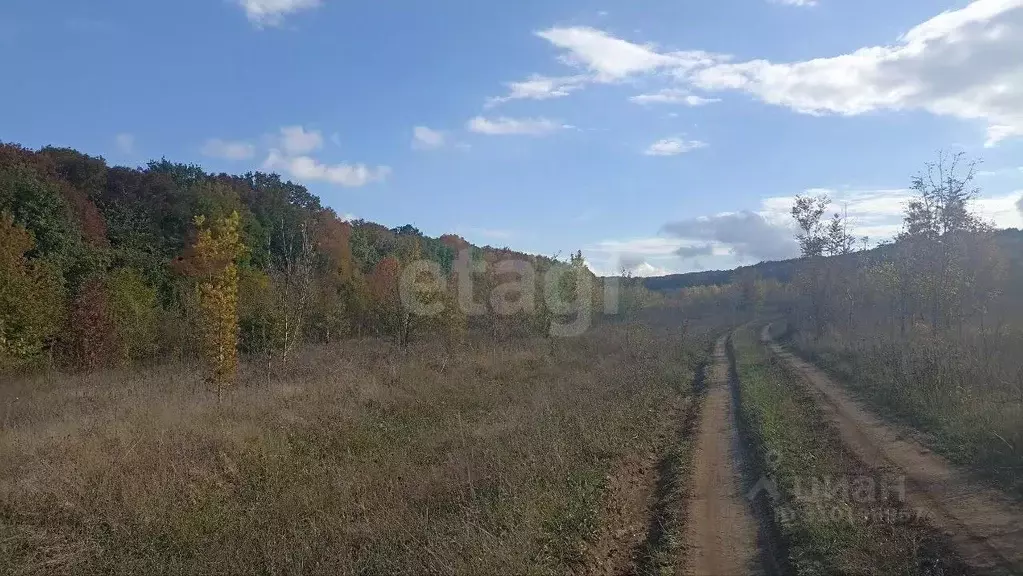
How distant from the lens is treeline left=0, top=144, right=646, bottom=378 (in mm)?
20533

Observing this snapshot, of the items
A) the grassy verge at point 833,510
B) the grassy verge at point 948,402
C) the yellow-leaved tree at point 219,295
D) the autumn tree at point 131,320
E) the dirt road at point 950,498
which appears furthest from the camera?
the autumn tree at point 131,320

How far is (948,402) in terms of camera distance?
13.0 meters

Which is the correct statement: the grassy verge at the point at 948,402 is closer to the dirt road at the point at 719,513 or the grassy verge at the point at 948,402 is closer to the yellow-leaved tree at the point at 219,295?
the dirt road at the point at 719,513

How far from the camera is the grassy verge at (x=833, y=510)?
239 inches

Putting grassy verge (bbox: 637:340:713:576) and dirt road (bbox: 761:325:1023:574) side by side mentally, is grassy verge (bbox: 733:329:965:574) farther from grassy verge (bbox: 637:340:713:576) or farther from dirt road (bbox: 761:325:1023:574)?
grassy verge (bbox: 637:340:713:576)

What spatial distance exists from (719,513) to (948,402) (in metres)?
8.45

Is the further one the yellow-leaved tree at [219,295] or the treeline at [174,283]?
the treeline at [174,283]

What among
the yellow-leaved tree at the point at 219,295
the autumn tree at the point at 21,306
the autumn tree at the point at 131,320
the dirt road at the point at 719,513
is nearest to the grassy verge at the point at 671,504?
the dirt road at the point at 719,513

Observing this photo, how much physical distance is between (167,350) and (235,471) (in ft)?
81.4

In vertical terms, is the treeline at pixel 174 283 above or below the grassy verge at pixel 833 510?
above

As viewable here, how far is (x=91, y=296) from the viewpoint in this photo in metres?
27.9

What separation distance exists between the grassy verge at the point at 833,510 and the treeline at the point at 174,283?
1354cm

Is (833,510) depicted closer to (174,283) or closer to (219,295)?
(219,295)

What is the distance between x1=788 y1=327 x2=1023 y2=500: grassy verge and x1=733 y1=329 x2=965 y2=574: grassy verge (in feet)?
5.37
